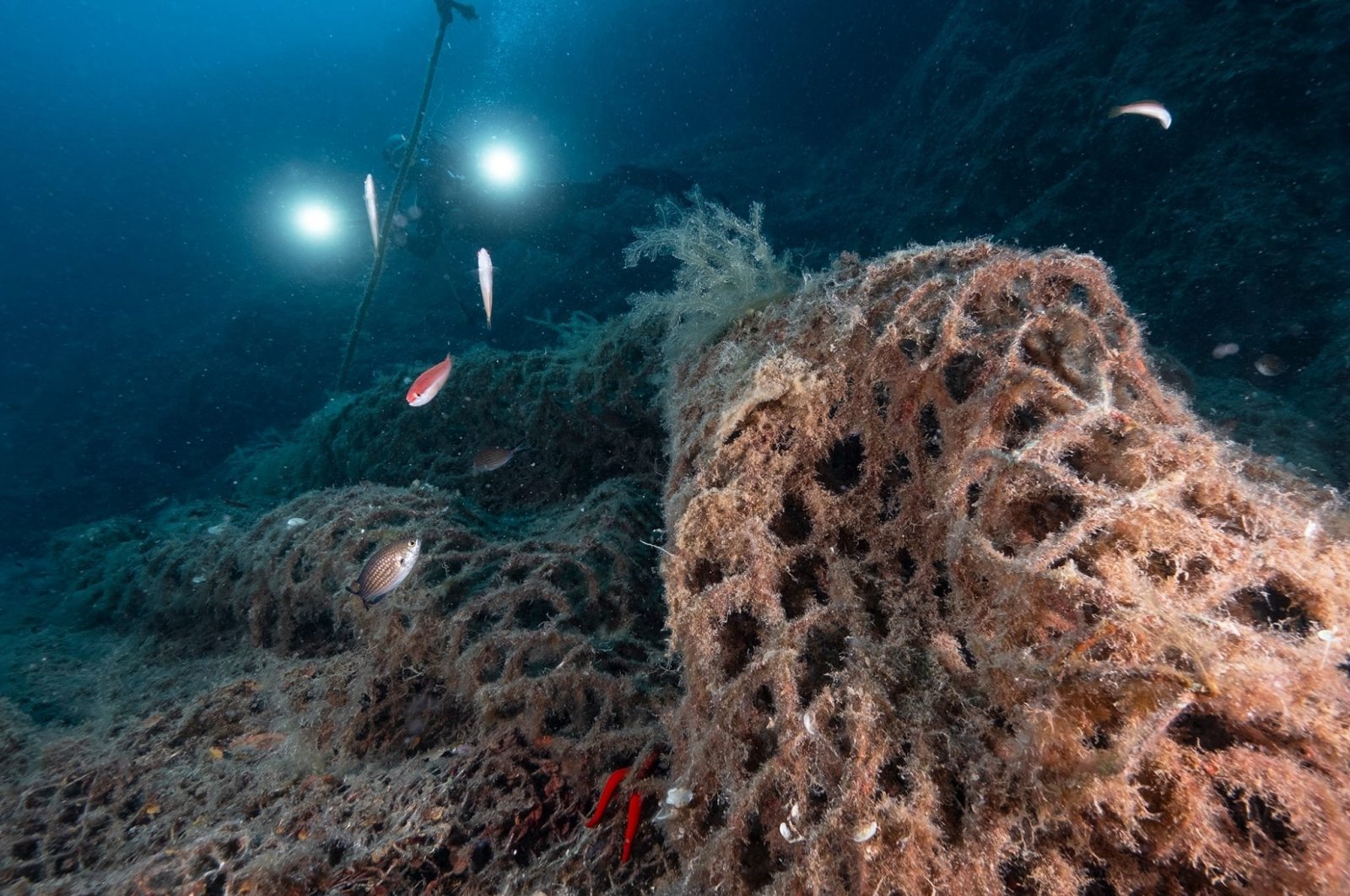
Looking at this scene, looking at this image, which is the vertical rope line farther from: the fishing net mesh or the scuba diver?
the fishing net mesh

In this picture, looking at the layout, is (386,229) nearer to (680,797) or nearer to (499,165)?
(499,165)

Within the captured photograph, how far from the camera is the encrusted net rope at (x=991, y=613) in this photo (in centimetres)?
130

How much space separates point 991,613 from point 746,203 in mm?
20610

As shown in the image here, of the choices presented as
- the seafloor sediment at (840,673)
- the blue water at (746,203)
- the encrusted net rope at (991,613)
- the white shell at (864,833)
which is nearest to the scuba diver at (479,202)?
the blue water at (746,203)

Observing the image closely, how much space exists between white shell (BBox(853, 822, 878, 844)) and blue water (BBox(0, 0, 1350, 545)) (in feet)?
17.6

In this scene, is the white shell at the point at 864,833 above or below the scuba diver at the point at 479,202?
below

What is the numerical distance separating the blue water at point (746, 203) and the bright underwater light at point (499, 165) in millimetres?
382

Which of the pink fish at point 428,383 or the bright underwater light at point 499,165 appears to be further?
the bright underwater light at point 499,165

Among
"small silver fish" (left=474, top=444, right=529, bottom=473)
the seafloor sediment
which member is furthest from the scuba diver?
the seafloor sediment

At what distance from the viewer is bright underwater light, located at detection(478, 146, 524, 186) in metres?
16.5

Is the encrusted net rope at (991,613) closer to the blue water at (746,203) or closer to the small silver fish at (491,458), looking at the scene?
the small silver fish at (491,458)

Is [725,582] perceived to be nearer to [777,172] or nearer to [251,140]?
[777,172]

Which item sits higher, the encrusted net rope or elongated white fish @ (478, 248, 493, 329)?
elongated white fish @ (478, 248, 493, 329)

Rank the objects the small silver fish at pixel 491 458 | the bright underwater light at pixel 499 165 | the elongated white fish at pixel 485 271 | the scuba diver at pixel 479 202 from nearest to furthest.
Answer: the elongated white fish at pixel 485 271
the small silver fish at pixel 491 458
the scuba diver at pixel 479 202
the bright underwater light at pixel 499 165
